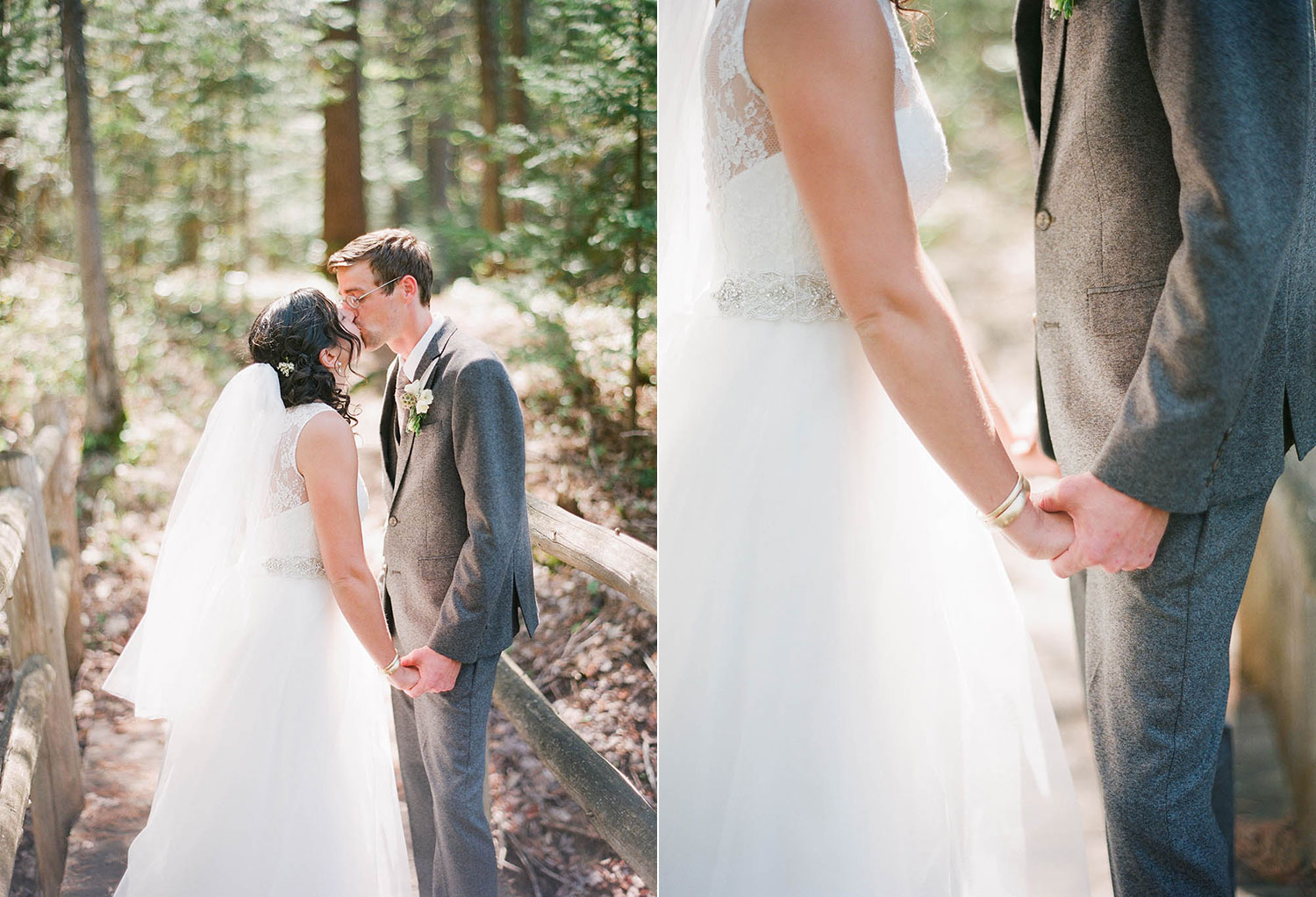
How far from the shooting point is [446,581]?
151 cm

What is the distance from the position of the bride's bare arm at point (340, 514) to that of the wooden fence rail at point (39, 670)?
78 cm

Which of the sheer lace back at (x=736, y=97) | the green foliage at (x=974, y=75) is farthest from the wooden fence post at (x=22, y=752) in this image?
the green foliage at (x=974, y=75)

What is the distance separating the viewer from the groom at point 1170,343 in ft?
4.02

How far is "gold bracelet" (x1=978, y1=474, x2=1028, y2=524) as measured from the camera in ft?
4.42

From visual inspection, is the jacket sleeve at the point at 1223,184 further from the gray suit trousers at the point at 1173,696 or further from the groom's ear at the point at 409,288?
the groom's ear at the point at 409,288

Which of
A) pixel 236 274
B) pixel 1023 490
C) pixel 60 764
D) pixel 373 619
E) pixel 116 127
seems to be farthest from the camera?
pixel 236 274

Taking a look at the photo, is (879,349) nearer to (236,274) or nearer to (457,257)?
(457,257)

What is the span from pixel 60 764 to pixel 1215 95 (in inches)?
95.6

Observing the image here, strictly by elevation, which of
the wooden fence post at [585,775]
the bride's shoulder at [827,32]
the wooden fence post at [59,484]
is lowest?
the wooden fence post at [585,775]

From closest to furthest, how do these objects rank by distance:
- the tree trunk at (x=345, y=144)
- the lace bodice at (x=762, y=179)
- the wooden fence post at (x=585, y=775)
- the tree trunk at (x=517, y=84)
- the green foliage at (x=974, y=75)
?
1. the lace bodice at (x=762, y=179)
2. the wooden fence post at (x=585, y=775)
3. the tree trunk at (x=517, y=84)
4. the tree trunk at (x=345, y=144)
5. the green foliage at (x=974, y=75)

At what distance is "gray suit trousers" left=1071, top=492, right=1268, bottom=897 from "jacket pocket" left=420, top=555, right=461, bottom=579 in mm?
1097

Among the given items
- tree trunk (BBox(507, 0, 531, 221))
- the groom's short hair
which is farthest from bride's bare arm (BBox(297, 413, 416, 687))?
tree trunk (BBox(507, 0, 531, 221))

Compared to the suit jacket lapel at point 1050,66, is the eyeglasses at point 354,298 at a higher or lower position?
lower

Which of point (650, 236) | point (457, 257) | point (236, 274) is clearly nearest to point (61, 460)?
point (236, 274)
